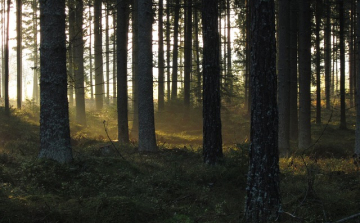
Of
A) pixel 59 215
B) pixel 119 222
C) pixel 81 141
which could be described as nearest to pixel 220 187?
pixel 119 222

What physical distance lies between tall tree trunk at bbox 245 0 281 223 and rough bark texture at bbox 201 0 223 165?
444 centimetres

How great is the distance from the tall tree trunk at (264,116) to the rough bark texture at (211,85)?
14.6 ft

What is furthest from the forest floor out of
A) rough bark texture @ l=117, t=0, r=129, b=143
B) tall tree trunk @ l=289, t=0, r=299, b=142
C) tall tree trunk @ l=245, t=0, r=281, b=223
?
tall tree trunk @ l=289, t=0, r=299, b=142

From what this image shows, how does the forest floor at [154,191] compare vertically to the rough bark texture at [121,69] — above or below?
below

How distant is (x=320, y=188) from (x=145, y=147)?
7.75m

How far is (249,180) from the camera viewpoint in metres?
5.69

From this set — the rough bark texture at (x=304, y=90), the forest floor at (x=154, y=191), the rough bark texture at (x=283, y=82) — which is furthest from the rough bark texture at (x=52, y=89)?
the rough bark texture at (x=304, y=90)

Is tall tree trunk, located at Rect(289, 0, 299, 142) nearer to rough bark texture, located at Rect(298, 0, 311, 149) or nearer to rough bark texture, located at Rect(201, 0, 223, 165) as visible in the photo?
rough bark texture, located at Rect(298, 0, 311, 149)

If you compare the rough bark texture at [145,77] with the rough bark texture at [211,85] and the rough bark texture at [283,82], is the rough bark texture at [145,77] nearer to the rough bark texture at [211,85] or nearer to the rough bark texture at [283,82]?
the rough bark texture at [211,85]

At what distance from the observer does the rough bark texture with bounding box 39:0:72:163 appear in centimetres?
838

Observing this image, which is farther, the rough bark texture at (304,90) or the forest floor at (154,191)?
the rough bark texture at (304,90)

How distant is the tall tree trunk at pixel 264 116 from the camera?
550cm

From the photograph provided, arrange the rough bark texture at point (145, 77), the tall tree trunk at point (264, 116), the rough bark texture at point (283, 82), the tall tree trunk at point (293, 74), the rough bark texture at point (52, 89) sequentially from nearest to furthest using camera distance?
1. the tall tree trunk at point (264, 116)
2. the rough bark texture at point (52, 89)
3. the rough bark texture at point (145, 77)
4. the rough bark texture at point (283, 82)
5. the tall tree trunk at point (293, 74)

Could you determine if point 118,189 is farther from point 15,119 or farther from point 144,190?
point 15,119
